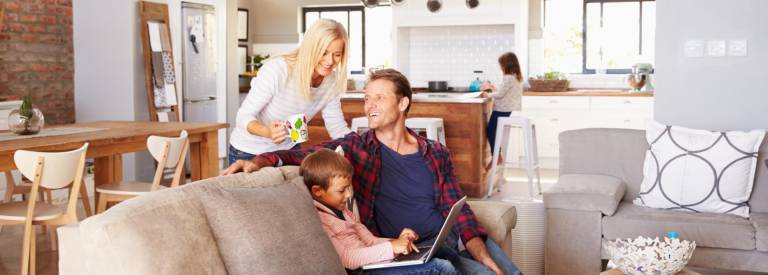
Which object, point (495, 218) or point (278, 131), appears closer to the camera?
point (278, 131)

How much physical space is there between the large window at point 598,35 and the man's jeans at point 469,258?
679 centimetres

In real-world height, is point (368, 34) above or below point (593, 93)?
above

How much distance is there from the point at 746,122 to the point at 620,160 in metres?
0.99

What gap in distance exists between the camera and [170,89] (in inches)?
295

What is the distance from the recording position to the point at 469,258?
2963mm

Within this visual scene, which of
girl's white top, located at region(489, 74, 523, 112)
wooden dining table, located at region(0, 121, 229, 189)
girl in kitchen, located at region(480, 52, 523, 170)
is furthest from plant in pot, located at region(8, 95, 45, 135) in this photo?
girl's white top, located at region(489, 74, 523, 112)

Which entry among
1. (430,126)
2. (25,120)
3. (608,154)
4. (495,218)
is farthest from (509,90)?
(495,218)

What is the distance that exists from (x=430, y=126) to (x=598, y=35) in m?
3.69

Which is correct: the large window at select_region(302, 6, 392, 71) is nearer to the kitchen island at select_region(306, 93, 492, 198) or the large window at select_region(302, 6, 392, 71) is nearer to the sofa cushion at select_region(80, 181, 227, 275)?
the kitchen island at select_region(306, 93, 492, 198)

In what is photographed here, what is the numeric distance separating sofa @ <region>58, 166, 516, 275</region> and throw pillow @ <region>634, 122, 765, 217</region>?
2437 millimetres

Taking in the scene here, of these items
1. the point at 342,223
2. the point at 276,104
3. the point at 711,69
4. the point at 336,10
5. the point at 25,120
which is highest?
the point at 336,10

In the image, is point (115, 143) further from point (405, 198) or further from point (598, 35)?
point (598, 35)

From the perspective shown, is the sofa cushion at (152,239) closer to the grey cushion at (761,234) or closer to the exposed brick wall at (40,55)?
the grey cushion at (761,234)

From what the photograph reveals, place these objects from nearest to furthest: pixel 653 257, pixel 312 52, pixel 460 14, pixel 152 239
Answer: pixel 152 239 < pixel 653 257 < pixel 312 52 < pixel 460 14
